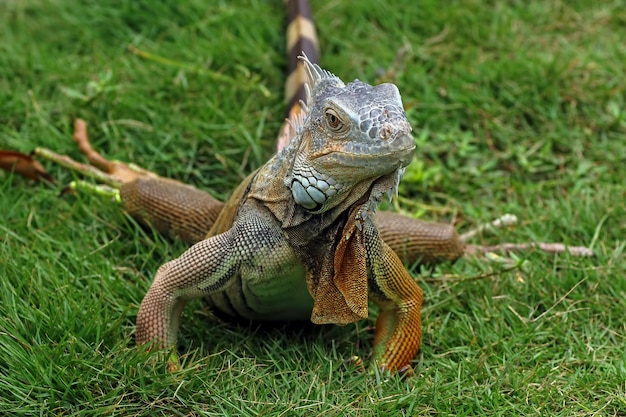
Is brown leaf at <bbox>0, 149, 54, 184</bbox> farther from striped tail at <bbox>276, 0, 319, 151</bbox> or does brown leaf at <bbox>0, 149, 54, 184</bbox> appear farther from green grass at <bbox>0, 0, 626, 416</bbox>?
striped tail at <bbox>276, 0, 319, 151</bbox>

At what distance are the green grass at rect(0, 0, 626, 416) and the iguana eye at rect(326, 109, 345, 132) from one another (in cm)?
110

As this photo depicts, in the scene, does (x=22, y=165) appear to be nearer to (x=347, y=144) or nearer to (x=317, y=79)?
(x=317, y=79)

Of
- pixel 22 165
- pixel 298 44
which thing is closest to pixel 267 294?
pixel 22 165

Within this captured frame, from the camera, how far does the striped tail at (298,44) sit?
5402mm

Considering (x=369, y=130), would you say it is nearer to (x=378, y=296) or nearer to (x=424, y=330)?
(x=378, y=296)

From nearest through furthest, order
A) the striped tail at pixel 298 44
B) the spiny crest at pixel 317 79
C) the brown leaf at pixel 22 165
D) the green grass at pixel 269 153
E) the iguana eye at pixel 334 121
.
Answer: the iguana eye at pixel 334 121 < the spiny crest at pixel 317 79 < the green grass at pixel 269 153 < the brown leaf at pixel 22 165 < the striped tail at pixel 298 44

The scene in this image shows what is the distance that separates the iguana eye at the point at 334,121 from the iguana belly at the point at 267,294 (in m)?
0.63

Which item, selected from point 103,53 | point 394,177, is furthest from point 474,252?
point 103,53

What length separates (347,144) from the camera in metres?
3.23

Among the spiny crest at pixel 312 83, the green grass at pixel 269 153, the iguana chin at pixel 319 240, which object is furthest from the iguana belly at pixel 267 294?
the spiny crest at pixel 312 83

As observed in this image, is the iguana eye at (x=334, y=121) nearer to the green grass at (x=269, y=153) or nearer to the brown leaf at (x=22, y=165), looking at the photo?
the green grass at (x=269, y=153)

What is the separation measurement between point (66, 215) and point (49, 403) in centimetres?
156

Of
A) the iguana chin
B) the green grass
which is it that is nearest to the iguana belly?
the iguana chin

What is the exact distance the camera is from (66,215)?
4.79m
